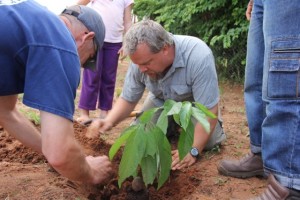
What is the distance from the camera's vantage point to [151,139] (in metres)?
2.05

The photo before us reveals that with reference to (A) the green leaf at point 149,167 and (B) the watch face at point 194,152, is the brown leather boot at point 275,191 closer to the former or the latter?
(A) the green leaf at point 149,167

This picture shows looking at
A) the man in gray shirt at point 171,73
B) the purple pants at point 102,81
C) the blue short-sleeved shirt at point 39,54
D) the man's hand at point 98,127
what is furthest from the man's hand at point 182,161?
the purple pants at point 102,81

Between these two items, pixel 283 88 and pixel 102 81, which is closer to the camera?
pixel 283 88

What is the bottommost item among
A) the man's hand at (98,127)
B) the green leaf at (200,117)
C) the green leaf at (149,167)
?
the man's hand at (98,127)

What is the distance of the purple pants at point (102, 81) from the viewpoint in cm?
438

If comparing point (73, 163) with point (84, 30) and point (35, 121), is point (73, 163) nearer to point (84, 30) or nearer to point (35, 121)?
point (84, 30)

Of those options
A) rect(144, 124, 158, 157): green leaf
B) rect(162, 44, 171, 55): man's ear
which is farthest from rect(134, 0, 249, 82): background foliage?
rect(144, 124, 158, 157): green leaf

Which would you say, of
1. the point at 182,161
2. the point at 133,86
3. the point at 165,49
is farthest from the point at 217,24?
the point at 182,161

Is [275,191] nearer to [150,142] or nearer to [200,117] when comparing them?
[200,117]

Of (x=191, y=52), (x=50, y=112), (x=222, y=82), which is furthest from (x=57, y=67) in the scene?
(x=222, y=82)

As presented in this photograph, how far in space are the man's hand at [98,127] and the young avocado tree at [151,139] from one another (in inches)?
45.2

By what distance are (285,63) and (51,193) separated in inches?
57.4

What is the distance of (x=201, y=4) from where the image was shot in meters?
5.71

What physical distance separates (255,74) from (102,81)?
2.29 m
